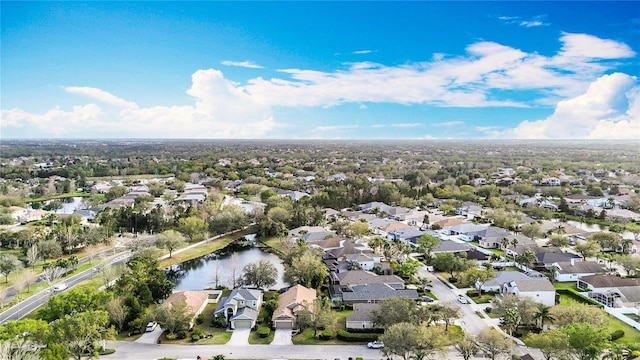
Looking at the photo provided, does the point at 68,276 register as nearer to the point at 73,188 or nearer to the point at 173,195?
the point at 173,195

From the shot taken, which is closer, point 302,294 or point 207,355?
point 207,355

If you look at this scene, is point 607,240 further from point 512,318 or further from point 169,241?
point 169,241

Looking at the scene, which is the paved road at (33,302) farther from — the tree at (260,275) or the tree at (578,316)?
the tree at (578,316)

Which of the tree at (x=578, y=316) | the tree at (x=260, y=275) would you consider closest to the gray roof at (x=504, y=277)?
the tree at (x=578, y=316)

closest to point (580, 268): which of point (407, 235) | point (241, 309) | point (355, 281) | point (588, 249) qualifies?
point (588, 249)

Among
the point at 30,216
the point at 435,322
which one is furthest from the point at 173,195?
the point at 435,322

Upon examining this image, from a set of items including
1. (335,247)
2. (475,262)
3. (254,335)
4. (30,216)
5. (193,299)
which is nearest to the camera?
(254,335)
